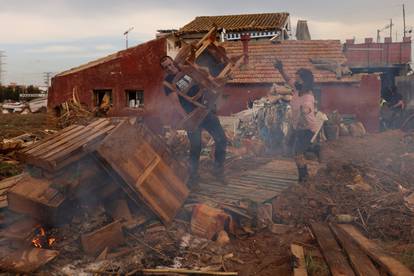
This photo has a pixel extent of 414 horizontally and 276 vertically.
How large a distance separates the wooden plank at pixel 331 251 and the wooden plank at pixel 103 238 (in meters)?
2.38

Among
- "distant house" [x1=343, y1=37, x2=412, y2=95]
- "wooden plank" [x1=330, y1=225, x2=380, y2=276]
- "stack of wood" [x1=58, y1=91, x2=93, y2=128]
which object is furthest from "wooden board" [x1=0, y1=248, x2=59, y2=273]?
"distant house" [x1=343, y1=37, x2=412, y2=95]

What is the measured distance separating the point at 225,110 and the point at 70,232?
14.5 m

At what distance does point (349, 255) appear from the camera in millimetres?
4434

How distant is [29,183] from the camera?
189 inches

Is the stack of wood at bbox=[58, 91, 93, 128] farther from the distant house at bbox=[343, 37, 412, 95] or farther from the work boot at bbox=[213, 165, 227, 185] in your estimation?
the distant house at bbox=[343, 37, 412, 95]

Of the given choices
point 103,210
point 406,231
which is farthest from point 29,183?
point 406,231

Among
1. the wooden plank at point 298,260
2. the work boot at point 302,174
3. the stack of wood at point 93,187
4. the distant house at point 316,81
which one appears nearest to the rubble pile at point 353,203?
the work boot at point 302,174

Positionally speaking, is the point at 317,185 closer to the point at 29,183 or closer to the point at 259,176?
the point at 259,176

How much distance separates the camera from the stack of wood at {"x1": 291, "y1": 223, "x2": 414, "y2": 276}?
4.09m

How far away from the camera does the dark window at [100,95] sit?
57.0ft

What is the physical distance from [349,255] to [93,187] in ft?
10.3

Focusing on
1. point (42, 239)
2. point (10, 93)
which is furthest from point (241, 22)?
point (10, 93)

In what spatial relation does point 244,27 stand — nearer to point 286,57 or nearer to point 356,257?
point 286,57

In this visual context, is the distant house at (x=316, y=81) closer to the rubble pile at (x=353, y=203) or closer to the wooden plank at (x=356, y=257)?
the rubble pile at (x=353, y=203)
